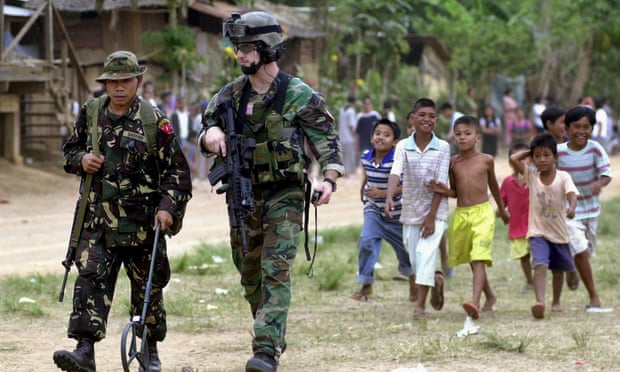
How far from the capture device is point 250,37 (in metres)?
6.65

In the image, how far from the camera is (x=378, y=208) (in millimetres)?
10102

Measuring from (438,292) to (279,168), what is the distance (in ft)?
10.7

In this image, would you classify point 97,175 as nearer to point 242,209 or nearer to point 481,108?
point 242,209

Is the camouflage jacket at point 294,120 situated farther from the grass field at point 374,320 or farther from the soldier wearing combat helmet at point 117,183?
the grass field at point 374,320

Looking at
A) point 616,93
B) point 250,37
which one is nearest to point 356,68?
point 616,93

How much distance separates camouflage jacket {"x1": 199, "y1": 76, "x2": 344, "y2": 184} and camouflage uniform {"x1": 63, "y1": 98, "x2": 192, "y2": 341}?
Result: 0.34 m

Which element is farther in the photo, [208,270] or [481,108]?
[481,108]

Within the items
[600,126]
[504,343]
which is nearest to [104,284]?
[504,343]

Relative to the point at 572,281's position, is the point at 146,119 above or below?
above

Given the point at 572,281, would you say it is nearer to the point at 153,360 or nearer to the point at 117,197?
the point at 153,360

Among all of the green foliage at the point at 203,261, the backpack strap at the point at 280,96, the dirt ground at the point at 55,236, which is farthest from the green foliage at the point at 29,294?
the backpack strap at the point at 280,96

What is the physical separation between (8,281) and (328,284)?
2912 millimetres

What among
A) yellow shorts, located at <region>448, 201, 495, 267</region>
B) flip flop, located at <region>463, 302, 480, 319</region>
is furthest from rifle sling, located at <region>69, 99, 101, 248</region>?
yellow shorts, located at <region>448, 201, 495, 267</region>

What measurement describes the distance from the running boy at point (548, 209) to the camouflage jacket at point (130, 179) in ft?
12.1
